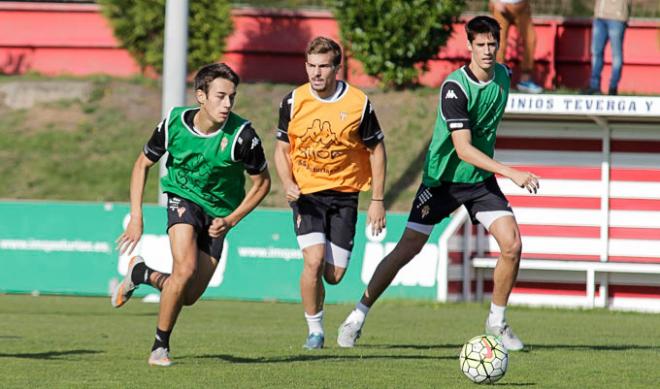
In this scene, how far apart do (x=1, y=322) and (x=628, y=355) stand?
22.5 ft

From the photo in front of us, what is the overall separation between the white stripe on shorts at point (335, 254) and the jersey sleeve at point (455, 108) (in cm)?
133

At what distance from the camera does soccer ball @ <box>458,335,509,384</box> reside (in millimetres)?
8617

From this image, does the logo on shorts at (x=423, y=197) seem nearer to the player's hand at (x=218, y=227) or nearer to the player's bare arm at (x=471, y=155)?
the player's bare arm at (x=471, y=155)

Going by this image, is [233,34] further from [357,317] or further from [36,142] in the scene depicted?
[357,317]

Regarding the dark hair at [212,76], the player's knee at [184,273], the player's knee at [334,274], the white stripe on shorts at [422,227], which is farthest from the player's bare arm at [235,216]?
the white stripe on shorts at [422,227]

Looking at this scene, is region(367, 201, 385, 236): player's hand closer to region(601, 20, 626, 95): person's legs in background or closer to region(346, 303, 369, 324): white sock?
region(346, 303, 369, 324): white sock

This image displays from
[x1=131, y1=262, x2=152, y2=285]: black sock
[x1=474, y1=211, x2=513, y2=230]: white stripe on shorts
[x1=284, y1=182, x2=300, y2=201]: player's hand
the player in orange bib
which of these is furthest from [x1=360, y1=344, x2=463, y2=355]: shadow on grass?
[x1=131, y1=262, x2=152, y2=285]: black sock

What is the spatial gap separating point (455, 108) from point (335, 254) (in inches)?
59.8

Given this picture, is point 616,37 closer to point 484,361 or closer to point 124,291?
point 124,291

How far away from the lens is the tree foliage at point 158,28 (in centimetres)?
2606

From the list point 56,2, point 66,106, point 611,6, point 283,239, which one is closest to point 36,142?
point 66,106

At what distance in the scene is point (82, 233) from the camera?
20.3 m

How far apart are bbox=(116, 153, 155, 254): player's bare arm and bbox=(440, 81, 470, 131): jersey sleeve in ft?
7.73

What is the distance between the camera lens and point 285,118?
435 inches
